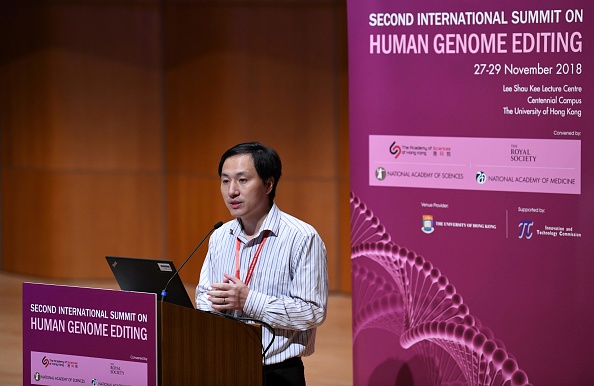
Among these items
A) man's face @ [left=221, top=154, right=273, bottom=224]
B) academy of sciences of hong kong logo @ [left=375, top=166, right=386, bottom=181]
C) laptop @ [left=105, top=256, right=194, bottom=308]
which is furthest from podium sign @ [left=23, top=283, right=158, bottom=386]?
academy of sciences of hong kong logo @ [left=375, top=166, right=386, bottom=181]

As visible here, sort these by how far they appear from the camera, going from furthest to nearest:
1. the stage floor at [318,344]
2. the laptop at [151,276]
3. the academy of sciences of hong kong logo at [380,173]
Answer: the stage floor at [318,344]
the academy of sciences of hong kong logo at [380,173]
the laptop at [151,276]

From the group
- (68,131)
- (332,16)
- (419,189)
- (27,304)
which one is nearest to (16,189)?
(68,131)

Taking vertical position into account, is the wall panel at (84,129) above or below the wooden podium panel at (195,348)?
above

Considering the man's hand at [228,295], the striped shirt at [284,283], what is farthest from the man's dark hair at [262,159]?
the man's hand at [228,295]

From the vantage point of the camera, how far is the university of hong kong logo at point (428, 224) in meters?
4.43

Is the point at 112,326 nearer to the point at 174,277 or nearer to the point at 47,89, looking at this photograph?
the point at 174,277

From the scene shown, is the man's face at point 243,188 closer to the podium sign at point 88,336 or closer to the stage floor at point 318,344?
the podium sign at point 88,336

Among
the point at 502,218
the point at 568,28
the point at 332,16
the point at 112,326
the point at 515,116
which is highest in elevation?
the point at 332,16

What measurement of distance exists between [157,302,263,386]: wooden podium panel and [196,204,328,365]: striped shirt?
0.22 m

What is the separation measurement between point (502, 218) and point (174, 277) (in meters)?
1.82

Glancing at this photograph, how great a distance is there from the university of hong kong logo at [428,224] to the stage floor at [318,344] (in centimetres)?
141

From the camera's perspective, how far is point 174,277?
300 centimetres

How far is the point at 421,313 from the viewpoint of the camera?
448 centimetres

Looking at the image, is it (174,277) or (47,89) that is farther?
(47,89)
